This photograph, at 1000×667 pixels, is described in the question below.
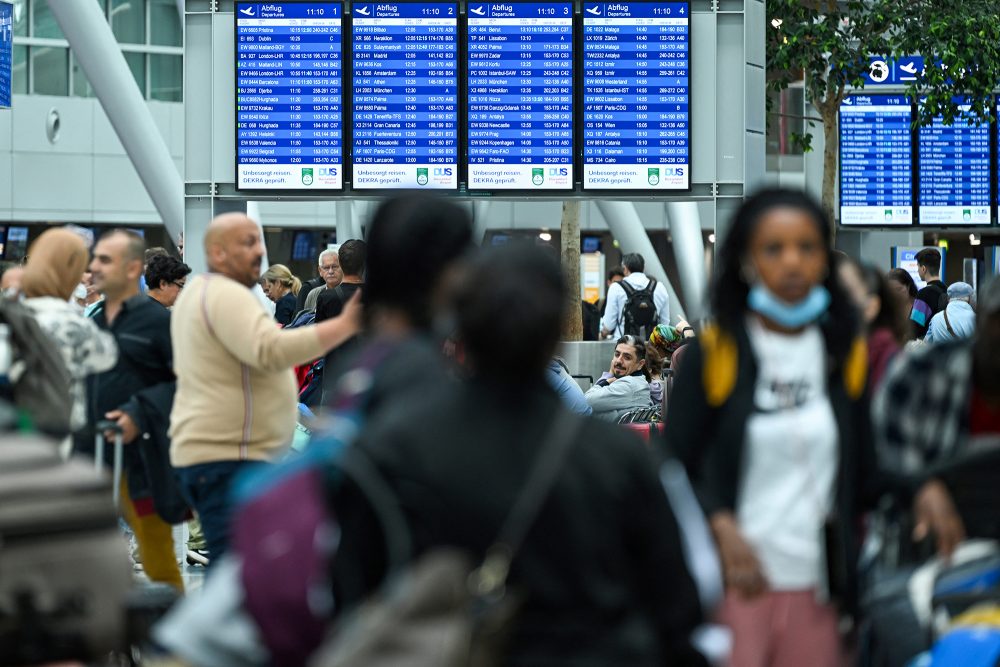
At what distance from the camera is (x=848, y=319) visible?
12.7 feet

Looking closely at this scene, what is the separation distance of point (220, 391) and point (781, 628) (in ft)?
10.0

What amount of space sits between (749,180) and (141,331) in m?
5.47

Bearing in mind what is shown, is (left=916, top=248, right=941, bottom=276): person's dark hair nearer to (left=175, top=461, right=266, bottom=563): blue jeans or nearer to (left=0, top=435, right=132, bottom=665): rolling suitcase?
(left=175, top=461, right=266, bottom=563): blue jeans

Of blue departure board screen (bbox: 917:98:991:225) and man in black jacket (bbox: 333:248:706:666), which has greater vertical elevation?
blue departure board screen (bbox: 917:98:991:225)

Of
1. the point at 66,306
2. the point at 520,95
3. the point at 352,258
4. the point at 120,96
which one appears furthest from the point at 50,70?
the point at 66,306

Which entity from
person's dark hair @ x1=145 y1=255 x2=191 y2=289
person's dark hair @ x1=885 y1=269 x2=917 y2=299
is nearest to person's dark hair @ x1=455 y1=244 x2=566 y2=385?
person's dark hair @ x1=145 y1=255 x2=191 y2=289

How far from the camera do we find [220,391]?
6.28 m

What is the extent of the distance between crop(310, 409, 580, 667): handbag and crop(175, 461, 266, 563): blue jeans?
358 cm

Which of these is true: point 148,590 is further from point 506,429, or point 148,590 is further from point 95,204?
point 95,204

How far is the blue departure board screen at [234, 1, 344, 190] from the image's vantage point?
11617 millimetres

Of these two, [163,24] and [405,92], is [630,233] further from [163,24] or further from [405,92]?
[163,24]

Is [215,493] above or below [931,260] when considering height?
below

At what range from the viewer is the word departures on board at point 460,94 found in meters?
11.6

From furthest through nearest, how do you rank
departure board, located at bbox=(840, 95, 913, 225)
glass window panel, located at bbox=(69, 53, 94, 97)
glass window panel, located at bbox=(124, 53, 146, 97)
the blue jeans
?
glass window panel, located at bbox=(124, 53, 146, 97) → glass window panel, located at bbox=(69, 53, 94, 97) → departure board, located at bbox=(840, 95, 913, 225) → the blue jeans
